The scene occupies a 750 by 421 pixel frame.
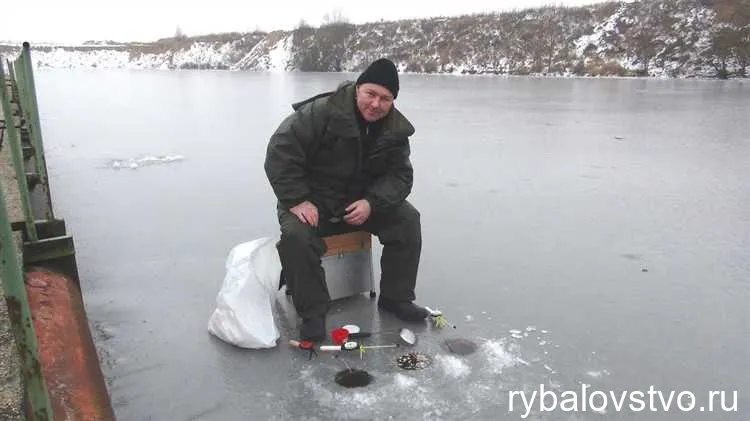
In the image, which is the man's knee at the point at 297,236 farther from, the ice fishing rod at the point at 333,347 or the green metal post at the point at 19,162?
the green metal post at the point at 19,162

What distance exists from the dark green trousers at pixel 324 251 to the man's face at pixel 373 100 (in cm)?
54

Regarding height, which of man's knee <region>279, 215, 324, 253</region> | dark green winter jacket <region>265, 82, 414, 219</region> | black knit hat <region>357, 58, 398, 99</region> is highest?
black knit hat <region>357, 58, 398, 99</region>

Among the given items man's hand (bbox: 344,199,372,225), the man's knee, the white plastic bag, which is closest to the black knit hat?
man's hand (bbox: 344,199,372,225)

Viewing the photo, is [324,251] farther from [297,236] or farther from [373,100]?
[373,100]

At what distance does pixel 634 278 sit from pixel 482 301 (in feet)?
3.43

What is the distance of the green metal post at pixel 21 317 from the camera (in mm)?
1341

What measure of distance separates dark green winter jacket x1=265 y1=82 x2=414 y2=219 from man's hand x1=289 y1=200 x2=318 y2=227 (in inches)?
1.4

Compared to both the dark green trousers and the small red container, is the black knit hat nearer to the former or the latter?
the dark green trousers

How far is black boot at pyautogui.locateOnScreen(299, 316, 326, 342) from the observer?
2.83 m

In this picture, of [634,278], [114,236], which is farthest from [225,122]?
[634,278]

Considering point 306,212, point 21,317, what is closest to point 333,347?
point 306,212

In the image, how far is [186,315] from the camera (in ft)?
10.1

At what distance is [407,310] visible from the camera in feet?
10.0

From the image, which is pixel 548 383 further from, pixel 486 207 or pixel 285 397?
pixel 486 207
